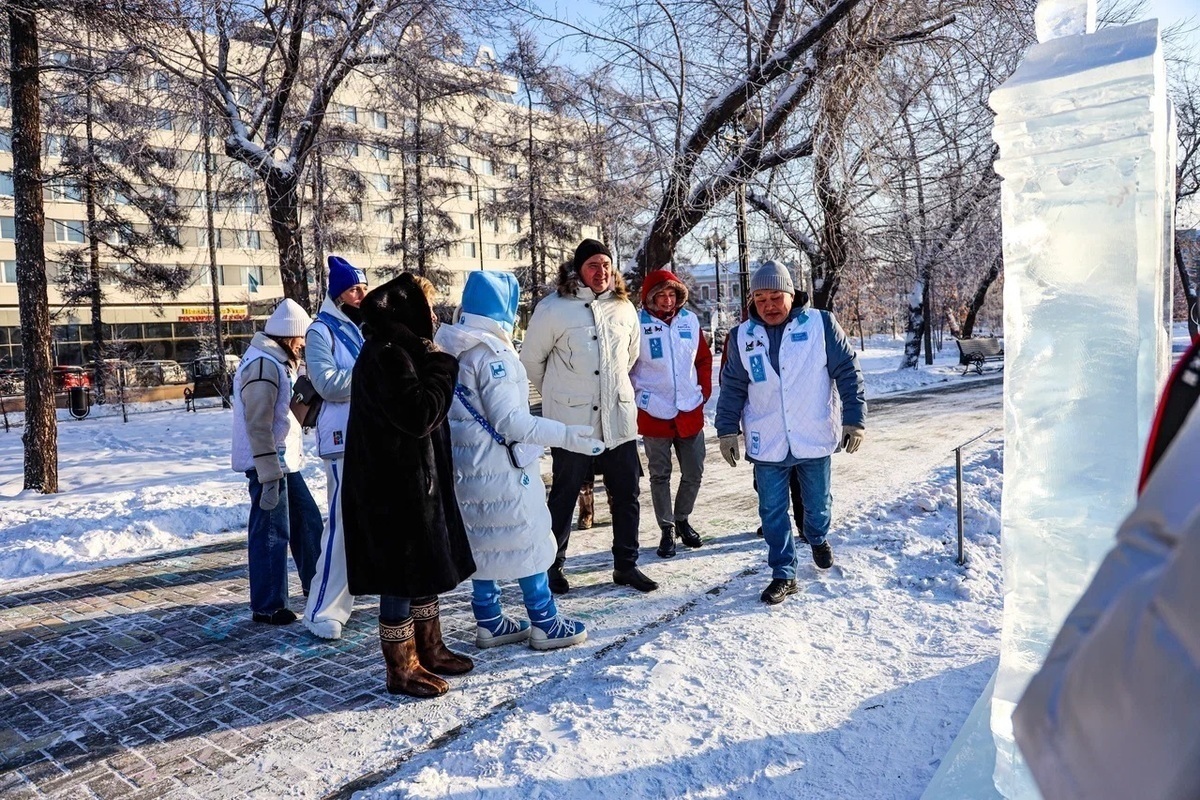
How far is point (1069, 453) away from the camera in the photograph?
7.91ft

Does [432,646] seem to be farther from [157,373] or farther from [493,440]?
[157,373]

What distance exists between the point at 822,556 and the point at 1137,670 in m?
4.46

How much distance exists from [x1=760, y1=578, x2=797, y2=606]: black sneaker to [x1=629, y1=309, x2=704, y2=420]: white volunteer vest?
5.48ft

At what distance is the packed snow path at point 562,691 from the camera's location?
118 inches

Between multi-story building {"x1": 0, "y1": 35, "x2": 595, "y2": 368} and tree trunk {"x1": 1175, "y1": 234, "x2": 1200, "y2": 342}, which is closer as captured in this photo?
tree trunk {"x1": 1175, "y1": 234, "x2": 1200, "y2": 342}

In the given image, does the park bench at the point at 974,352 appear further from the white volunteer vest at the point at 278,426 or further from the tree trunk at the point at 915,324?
the white volunteer vest at the point at 278,426

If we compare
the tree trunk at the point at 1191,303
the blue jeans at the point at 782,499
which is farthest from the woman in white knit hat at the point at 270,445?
the tree trunk at the point at 1191,303

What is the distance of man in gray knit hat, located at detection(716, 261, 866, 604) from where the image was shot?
187 inches

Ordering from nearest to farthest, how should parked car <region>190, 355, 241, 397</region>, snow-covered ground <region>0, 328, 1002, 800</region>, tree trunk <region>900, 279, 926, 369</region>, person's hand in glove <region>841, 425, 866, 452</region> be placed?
snow-covered ground <region>0, 328, 1002, 800</region>
person's hand in glove <region>841, 425, 866, 452</region>
parked car <region>190, 355, 241, 397</region>
tree trunk <region>900, 279, 926, 369</region>

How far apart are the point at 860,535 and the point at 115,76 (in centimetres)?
1051

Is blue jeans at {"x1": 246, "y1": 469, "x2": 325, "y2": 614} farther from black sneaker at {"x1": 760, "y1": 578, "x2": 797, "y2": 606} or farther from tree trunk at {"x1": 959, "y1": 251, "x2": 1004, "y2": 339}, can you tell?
tree trunk at {"x1": 959, "y1": 251, "x2": 1004, "y2": 339}

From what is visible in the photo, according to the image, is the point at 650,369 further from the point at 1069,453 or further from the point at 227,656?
the point at 1069,453

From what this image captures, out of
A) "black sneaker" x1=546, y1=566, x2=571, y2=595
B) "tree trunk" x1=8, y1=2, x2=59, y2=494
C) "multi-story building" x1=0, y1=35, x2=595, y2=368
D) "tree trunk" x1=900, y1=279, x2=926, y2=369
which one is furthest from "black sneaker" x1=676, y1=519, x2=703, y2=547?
"tree trunk" x1=900, y1=279, x2=926, y2=369

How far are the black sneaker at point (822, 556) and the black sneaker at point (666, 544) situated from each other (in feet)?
3.47
